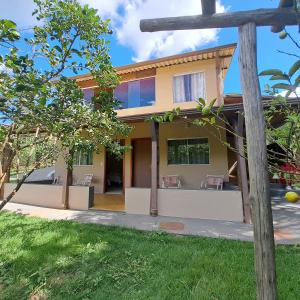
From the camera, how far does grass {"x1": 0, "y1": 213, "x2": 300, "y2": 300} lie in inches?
140

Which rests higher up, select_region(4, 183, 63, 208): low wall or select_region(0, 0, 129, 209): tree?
select_region(0, 0, 129, 209): tree

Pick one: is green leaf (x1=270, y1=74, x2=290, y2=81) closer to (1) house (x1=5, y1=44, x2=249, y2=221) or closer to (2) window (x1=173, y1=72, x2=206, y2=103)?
(1) house (x1=5, y1=44, x2=249, y2=221)

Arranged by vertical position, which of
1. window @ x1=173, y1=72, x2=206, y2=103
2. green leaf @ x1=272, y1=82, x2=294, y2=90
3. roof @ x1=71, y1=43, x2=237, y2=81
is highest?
roof @ x1=71, y1=43, x2=237, y2=81

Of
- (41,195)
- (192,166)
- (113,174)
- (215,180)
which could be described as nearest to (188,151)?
(192,166)

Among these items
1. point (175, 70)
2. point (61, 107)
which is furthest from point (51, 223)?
point (175, 70)

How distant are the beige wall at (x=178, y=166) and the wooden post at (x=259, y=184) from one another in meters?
8.16

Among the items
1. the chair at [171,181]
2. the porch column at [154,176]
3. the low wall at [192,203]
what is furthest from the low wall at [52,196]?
the chair at [171,181]

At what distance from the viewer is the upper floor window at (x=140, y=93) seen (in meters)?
12.3

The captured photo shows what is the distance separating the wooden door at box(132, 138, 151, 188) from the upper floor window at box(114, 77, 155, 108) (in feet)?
6.07

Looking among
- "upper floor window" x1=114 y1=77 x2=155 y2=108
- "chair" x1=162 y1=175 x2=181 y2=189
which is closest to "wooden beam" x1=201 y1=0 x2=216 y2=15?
"chair" x1=162 y1=175 x2=181 y2=189

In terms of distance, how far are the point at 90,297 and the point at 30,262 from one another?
68.5 inches

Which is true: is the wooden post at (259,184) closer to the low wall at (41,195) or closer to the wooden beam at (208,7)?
the wooden beam at (208,7)

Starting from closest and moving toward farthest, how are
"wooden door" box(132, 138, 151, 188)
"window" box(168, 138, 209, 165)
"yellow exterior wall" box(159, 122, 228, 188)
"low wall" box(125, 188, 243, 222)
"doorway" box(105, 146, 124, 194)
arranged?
→ "low wall" box(125, 188, 243, 222)
"yellow exterior wall" box(159, 122, 228, 188)
"window" box(168, 138, 209, 165)
"wooden door" box(132, 138, 151, 188)
"doorway" box(105, 146, 124, 194)

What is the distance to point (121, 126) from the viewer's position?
A: 5.42 m
